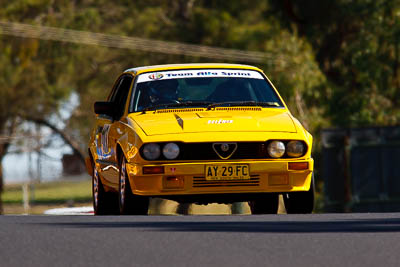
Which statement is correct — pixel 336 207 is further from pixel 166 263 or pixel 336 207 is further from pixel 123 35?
pixel 123 35

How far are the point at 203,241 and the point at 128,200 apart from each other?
325cm

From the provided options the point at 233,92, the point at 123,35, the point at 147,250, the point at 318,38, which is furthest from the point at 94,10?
the point at 147,250

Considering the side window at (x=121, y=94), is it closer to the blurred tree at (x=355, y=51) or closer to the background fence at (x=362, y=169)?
the background fence at (x=362, y=169)

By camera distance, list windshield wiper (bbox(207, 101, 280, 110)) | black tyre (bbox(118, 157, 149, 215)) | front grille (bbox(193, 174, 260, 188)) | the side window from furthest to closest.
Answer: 1. the side window
2. windshield wiper (bbox(207, 101, 280, 110))
3. black tyre (bbox(118, 157, 149, 215))
4. front grille (bbox(193, 174, 260, 188))

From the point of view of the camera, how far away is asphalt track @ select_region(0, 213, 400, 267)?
764cm

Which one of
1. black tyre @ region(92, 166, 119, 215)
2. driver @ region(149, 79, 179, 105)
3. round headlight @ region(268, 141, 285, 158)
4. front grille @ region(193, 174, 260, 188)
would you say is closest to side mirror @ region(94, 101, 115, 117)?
driver @ region(149, 79, 179, 105)

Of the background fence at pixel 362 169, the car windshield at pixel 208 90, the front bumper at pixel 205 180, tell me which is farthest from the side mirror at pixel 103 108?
the background fence at pixel 362 169

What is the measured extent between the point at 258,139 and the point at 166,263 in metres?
4.23

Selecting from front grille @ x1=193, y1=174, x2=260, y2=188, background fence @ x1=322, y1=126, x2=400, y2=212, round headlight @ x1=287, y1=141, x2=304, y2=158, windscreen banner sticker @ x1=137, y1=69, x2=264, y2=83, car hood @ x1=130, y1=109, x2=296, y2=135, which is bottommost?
background fence @ x1=322, y1=126, x2=400, y2=212

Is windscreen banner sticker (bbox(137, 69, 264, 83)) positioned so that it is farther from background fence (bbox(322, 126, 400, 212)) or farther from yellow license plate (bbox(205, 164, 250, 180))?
background fence (bbox(322, 126, 400, 212))

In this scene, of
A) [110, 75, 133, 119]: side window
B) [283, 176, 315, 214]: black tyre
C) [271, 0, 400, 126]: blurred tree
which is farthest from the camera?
[271, 0, 400, 126]: blurred tree

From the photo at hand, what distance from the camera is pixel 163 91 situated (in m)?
12.8

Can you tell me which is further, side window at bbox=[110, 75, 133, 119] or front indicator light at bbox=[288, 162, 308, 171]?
side window at bbox=[110, 75, 133, 119]

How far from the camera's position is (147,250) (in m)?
8.17
